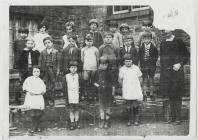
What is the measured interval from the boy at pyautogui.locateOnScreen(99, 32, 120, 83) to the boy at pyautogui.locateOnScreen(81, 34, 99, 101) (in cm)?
4

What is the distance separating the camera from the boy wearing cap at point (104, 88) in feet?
7.32

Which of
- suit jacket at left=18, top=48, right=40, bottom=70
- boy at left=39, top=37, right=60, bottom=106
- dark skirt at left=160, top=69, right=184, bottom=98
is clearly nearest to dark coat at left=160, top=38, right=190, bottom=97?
dark skirt at left=160, top=69, right=184, bottom=98

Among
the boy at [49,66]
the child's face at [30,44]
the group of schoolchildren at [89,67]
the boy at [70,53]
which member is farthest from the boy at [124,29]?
the child's face at [30,44]

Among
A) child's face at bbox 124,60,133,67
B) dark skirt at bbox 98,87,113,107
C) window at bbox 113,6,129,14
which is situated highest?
window at bbox 113,6,129,14

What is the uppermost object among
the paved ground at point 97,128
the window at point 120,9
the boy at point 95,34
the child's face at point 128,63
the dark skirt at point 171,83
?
the window at point 120,9

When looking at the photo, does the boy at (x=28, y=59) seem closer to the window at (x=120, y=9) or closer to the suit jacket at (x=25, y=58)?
the suit jacket at (x=25, y=58)

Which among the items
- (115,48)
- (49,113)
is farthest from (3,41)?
(115,48)

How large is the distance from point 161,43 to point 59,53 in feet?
1.83

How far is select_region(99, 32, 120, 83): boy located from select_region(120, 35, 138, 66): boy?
0.03 m

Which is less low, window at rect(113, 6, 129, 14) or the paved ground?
window at rect(113, 6, 129, 14)

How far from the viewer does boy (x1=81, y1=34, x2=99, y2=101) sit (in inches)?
87.7

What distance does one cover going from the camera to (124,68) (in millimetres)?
2227

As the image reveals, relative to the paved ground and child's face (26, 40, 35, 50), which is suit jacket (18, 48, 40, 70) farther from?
the paved ground
